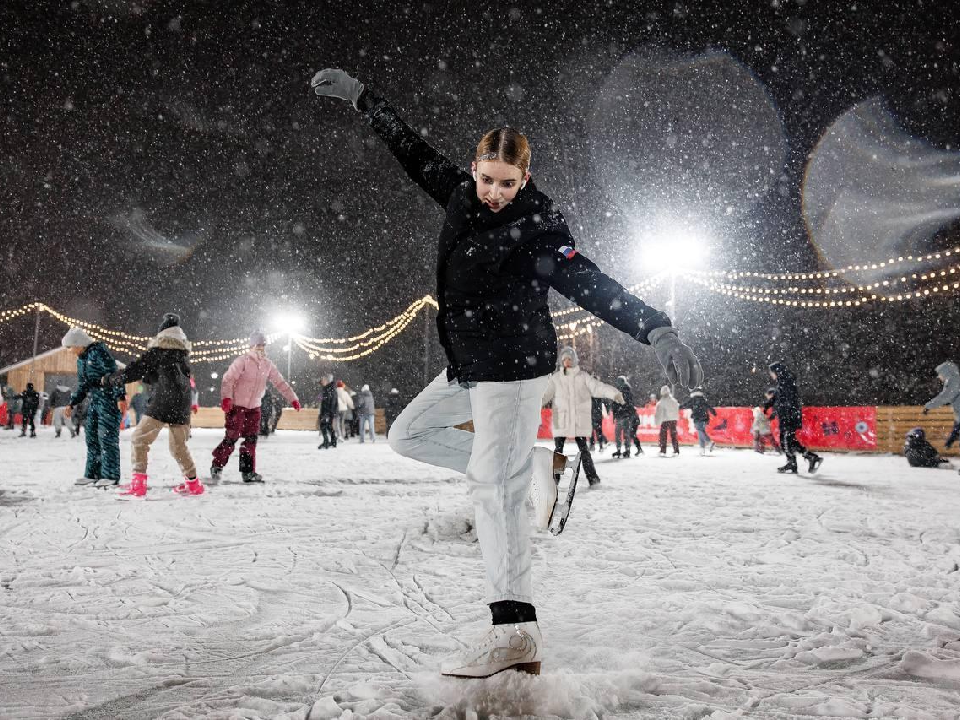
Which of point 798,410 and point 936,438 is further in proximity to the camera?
point 936,438

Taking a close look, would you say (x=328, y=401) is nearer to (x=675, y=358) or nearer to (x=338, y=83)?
(x=338, y=83)

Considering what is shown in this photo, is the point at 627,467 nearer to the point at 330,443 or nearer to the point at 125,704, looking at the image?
the point at 330,443

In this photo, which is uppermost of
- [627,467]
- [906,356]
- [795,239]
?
[795,239]

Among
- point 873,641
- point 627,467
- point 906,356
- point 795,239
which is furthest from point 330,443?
point 795,239

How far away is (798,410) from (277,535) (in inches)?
354

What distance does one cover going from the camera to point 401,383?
1657 inches

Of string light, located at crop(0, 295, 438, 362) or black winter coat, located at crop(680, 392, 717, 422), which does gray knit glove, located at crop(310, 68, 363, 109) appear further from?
string light, located at crop(0, 295, 438, 362)

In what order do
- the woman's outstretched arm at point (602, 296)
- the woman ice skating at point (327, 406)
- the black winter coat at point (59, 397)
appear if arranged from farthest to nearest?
the black winter coat at point (59, 397), the woman ice skating at point (327, 406), the woman's outstretched arm at point (602, 296)

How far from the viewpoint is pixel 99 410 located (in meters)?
6.92

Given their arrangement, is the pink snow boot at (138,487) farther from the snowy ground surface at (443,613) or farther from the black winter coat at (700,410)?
the black winter coat at (700,410)

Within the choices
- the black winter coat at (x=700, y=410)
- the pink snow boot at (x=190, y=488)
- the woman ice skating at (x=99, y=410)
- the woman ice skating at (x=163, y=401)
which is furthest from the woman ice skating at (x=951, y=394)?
the woman ice skating at (x=99, y=410)

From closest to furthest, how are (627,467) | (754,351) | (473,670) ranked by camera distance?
(473,670), (627,467), (754,351)

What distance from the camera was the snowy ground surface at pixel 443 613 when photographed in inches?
67.9

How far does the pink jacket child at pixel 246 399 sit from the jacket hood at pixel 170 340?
2.49ft
